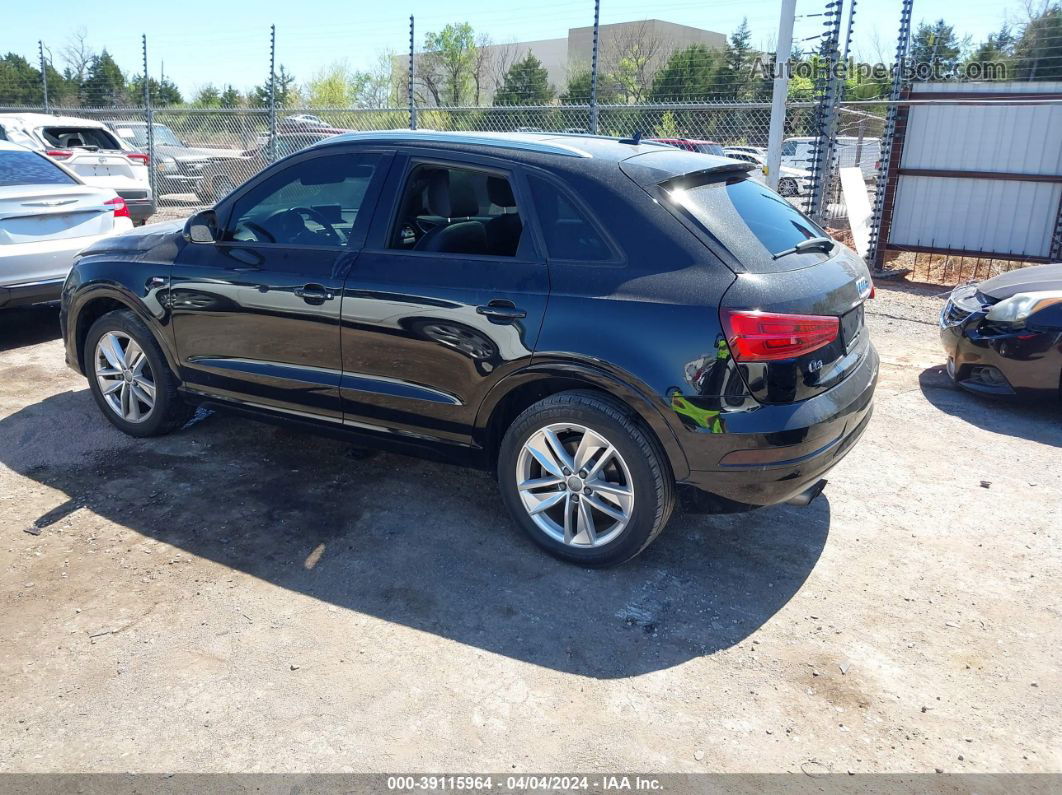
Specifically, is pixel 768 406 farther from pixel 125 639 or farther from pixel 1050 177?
pixel 1050 177

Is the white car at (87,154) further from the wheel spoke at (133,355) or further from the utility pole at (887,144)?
the utility pole at (887,144)

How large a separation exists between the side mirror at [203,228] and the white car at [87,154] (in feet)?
28.4

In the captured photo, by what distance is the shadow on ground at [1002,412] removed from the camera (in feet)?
17.9

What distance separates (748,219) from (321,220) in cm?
214

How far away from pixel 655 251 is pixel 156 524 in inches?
107

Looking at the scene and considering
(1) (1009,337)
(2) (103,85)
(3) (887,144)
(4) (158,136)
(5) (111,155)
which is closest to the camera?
(1) (1009,337)

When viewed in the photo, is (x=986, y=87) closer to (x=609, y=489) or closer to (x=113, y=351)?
(x=609, y=489)

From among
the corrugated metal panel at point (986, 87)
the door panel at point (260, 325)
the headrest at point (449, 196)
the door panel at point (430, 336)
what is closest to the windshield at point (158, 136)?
the corrugated metal panel at point (986, 87)

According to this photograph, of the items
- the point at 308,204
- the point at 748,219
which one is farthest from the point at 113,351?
the point at 748,219

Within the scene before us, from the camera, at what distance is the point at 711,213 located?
3553 millimetres

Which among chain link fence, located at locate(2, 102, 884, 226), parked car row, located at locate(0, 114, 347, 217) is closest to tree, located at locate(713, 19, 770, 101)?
chain link fence, located at locate(2, 102, 884, 226)

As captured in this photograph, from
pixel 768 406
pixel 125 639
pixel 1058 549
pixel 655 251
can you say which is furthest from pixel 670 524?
pixel 125 639

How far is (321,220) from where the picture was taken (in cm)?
436

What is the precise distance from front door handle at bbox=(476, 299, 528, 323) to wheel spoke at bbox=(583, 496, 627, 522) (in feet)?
2.76
